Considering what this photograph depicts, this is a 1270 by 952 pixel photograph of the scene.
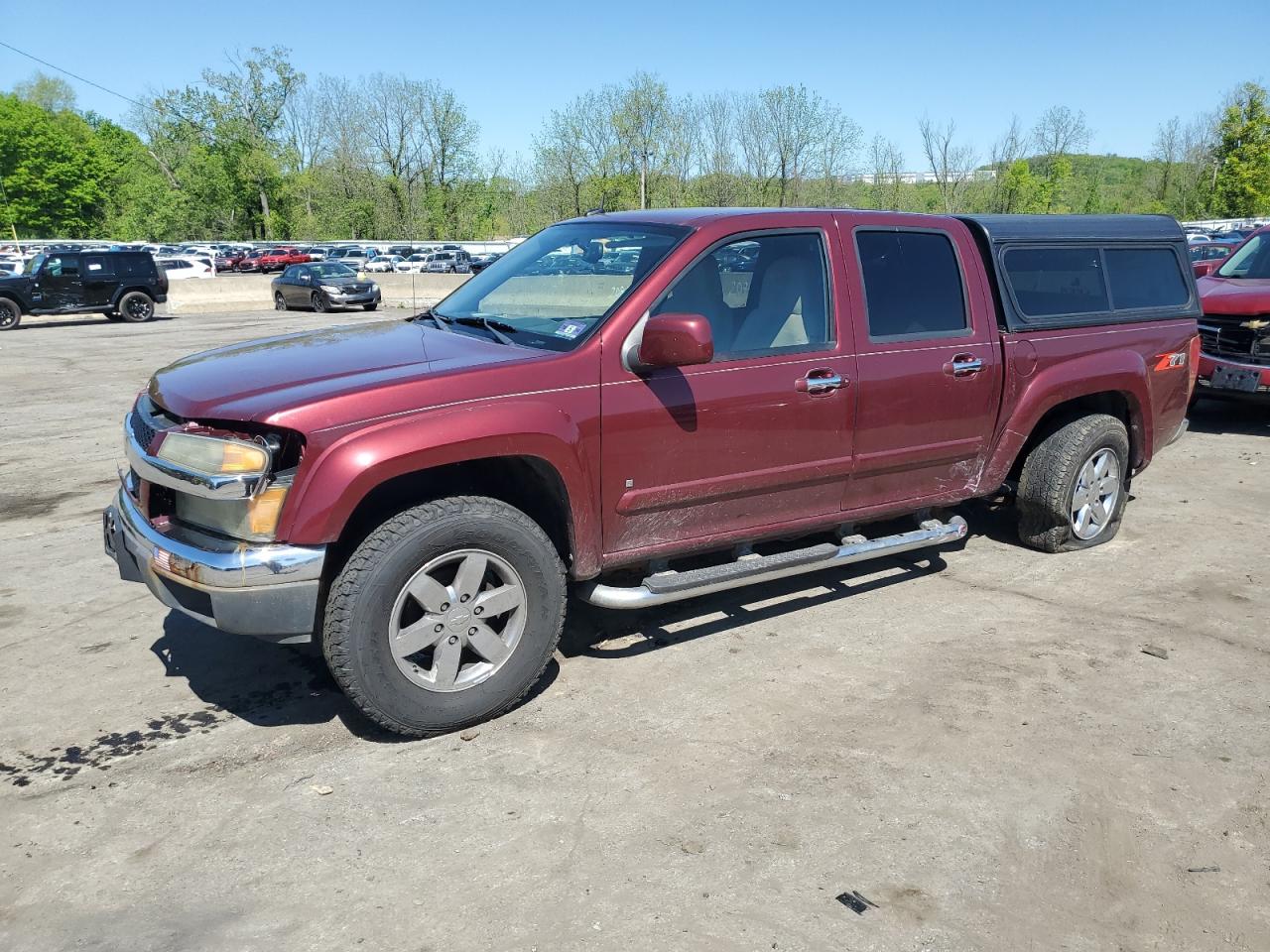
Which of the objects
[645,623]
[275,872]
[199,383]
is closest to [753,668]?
[645,623]

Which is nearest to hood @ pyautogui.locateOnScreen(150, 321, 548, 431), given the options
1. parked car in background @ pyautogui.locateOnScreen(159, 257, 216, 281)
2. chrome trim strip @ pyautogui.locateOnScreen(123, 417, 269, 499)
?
chrome trim strip @ pyautogui.locateOnScreen(123, 417, 269, 499)

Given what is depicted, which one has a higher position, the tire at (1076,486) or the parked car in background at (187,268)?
the parked car in background at (187,268)

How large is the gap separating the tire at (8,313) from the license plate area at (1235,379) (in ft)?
81.4

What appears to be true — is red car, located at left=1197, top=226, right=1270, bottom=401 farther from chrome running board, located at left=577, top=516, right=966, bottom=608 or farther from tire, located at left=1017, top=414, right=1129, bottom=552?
chrome running board, located at left=577, top=516, right=966, bottom=608

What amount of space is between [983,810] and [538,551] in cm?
179

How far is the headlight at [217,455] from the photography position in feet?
11.2

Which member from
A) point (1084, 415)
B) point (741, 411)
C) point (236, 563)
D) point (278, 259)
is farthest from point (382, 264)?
point (236, 563)

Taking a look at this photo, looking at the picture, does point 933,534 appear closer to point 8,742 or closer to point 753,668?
point 753,668

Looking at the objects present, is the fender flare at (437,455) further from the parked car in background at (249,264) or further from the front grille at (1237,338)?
the parked car in background at (249,264)

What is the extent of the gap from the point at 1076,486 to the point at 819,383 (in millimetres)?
2206

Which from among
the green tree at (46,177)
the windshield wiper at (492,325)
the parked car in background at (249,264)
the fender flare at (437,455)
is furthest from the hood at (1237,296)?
the green tree at (46,177)

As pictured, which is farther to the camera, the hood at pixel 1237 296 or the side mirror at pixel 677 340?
the hood at pixel 1237 296

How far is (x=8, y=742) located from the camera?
375cm

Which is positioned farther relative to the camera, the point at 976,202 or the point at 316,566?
the point at 976,202
